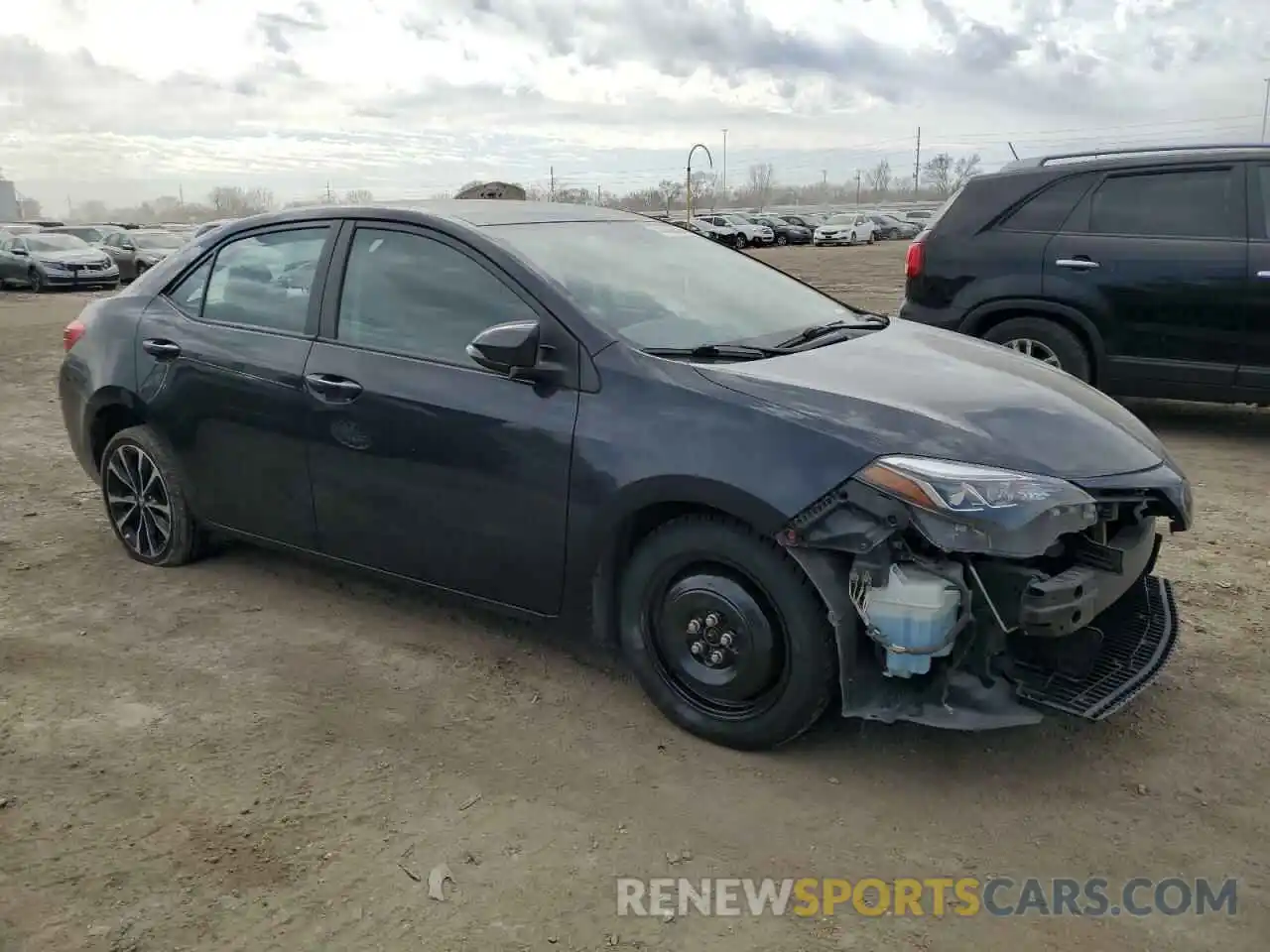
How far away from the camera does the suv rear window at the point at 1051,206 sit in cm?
707

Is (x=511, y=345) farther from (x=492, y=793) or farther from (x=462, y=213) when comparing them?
(x=492, y=793)

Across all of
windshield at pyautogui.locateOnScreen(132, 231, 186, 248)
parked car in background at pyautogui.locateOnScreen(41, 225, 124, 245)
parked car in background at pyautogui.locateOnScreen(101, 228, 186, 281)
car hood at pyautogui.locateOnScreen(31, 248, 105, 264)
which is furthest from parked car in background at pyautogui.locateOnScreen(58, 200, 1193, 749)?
parked car in background at pyautogui.locateOnScreen(41, 225, 124, 245)

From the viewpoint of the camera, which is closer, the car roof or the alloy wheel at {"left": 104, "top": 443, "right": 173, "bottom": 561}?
the car roof

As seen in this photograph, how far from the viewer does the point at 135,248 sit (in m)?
28.4

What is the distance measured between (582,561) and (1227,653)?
234 centimetres

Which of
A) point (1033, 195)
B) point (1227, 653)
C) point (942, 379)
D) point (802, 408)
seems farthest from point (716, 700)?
point (1033, 195)

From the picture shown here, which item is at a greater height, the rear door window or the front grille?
the rear door window

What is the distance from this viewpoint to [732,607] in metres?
3.11

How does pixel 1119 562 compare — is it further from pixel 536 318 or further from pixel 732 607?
pixel 536 318

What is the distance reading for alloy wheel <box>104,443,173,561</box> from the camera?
478cm

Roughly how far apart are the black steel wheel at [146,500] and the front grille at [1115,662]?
A: 138 inches

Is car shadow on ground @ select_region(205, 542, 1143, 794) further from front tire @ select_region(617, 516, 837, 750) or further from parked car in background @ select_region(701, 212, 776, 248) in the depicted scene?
parked car in background @ select_region(701, 212, 776, 248)

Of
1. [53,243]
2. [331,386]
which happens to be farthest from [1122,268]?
[53,243]

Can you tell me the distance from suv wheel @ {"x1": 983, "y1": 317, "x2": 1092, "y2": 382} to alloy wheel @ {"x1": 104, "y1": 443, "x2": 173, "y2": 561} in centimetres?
509
